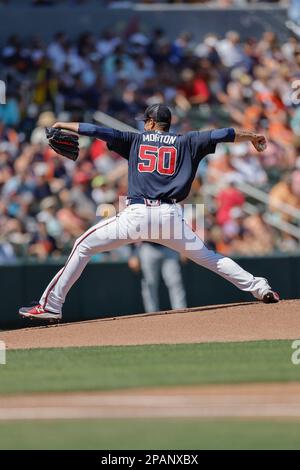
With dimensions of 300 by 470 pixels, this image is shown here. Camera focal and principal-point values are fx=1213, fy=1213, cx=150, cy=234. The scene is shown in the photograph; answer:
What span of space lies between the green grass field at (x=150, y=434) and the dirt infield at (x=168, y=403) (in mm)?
220

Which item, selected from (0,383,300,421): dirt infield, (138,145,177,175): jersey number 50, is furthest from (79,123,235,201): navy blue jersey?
(0,383,300,421): dirt infield

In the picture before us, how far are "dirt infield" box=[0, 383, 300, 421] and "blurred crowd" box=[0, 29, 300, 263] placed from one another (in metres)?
7.29

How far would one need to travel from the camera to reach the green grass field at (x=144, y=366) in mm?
8797

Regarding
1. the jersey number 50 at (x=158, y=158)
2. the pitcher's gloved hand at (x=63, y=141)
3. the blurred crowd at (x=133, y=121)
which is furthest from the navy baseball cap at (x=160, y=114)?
the blurred crowd at (x=133, y=121)

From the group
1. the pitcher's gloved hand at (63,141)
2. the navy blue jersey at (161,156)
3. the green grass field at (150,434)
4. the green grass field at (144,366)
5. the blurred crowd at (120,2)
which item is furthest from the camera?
the blurred crowd at (120,2)

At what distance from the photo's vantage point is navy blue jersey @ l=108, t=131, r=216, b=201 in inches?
426

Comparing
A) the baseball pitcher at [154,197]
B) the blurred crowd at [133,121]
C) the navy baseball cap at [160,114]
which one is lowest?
the baseball pitcher at [154,197]

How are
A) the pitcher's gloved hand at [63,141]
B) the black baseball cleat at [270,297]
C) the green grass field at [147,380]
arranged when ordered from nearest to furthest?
the green grass field at [147,380], the pitcher's gloved hand at [63,141], the black baseball cleat at [270,297]

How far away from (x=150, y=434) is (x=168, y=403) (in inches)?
39.1

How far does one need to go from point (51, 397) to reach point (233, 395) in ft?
4.14

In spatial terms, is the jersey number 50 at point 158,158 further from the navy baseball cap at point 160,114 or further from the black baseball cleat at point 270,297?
the black baseball cleat at point 270,297

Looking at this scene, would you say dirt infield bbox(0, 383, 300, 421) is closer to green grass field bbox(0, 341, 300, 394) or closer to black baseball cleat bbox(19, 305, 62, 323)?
green grass field bbox(0, 341, 300, 394)

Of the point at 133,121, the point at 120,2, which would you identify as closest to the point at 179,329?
the point at 133,121

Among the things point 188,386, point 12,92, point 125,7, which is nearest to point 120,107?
point 12,92
